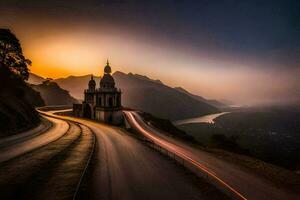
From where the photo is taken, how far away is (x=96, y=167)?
20.3m

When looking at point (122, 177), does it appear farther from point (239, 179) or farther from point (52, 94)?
point (52, 94)

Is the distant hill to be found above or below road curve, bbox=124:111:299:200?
above

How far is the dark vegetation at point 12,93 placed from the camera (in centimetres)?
3716

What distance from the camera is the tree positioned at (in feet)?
181

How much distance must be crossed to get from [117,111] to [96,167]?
47625 mm

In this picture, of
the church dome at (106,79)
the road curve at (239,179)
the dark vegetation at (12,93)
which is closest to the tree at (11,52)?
the dark vegetation at (12,93)

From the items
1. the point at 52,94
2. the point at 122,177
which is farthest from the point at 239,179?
the point at 52,94

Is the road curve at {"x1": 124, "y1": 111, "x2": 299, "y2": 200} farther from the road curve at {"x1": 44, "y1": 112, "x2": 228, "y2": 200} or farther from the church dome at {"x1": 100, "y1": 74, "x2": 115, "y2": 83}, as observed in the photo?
the church dome at {"x1": 100, "y1": 74, "x2": 115, "y2": 83}

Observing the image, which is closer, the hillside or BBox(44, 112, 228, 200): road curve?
BBox(44, 112, 228, 200): road curve

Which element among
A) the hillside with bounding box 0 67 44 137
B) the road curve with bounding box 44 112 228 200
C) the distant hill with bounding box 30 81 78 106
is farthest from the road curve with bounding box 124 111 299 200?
the distant hill with bounding box 30 81 78 106

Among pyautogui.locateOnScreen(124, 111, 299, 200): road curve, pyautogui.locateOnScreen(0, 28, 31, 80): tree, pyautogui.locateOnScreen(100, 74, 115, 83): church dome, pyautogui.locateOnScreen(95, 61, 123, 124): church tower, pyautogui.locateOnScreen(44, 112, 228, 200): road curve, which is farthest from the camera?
pyautogui.locateOnScreen(100, 74, 115, 83): church dome

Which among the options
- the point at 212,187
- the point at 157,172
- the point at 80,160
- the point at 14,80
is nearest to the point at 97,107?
the point at 14,80

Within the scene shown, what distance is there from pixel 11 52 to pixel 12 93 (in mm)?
15920

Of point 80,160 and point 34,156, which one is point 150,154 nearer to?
point 80,160
